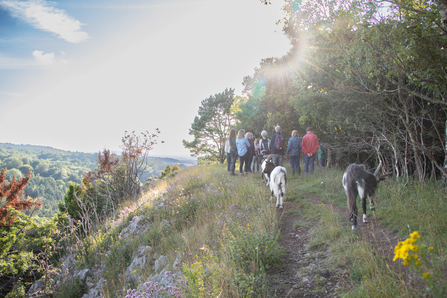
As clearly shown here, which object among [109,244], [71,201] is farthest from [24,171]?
[109,244]

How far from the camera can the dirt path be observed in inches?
120

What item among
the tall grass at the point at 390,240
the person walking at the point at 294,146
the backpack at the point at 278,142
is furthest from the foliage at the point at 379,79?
the backpack at the point at 278,142

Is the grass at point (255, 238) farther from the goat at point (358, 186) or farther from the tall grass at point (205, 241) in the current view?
the goat at point (358, 186)

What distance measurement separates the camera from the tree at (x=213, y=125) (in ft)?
122

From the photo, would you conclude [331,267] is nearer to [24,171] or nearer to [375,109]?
[375,109]

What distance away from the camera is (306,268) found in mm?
3625

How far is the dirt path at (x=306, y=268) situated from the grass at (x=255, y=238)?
12 centimetres

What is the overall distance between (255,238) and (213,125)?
34.0 meters

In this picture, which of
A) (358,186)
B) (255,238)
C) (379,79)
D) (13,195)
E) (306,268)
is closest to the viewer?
(306,268)

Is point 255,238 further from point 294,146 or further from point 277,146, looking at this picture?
point 294,146

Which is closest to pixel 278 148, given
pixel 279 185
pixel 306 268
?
pixel 279 185

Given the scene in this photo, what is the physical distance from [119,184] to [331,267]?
11984 millimetres

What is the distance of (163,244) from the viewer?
6449 millimetres

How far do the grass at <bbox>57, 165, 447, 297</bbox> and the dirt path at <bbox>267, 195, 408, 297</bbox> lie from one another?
0.12 m
